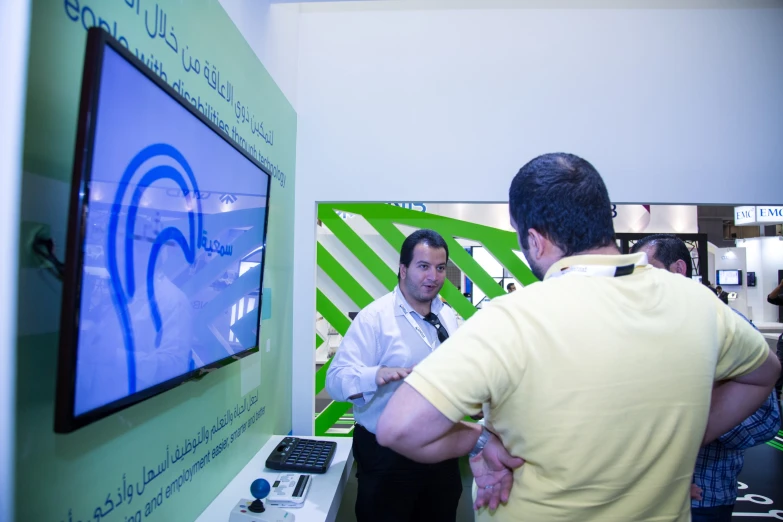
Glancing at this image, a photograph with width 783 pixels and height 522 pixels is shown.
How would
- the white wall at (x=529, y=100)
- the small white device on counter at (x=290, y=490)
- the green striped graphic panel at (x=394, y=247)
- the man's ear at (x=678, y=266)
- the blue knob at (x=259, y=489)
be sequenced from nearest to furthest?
the blue knob at (x=259, y=489), the small white device on counter at (x=290, y=490), the man's ear at (x=678, y=266), the white wall at (x=529, y=100), the green striped graphic panel at (x=394, y=247)

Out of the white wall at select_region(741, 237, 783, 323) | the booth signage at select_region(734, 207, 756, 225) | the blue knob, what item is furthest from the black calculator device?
the white wall at select_region(741, 237, 783, 323)

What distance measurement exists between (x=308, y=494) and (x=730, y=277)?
1247 cm

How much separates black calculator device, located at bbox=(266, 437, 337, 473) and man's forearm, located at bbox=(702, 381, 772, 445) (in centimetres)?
140

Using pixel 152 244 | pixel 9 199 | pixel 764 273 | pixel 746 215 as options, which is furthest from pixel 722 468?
pixel 764 273

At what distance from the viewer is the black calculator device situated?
1817mm

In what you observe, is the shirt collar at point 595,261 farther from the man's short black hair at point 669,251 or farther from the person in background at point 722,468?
the man's short black hair at point 669,251

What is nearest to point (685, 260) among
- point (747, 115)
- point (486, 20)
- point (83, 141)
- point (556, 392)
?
point (747, 115)

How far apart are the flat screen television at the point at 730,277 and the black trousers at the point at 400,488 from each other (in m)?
11.6

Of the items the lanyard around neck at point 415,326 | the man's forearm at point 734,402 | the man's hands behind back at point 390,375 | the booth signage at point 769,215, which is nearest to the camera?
the man's forearm at point 734,402

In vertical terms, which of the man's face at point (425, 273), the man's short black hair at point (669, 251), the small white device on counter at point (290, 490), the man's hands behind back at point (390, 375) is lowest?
the small white device on counter at point (290, 490)

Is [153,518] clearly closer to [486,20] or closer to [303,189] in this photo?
[303,189]

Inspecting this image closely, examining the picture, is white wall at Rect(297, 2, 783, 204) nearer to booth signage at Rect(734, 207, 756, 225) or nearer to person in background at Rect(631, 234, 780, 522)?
person in background at Rect(631, 234, 780, 522)

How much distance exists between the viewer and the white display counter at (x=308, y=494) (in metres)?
1.49

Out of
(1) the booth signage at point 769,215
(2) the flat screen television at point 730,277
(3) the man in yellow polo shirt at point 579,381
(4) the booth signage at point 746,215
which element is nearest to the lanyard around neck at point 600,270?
(3) the man in yellow polo shirt at point 579,381
